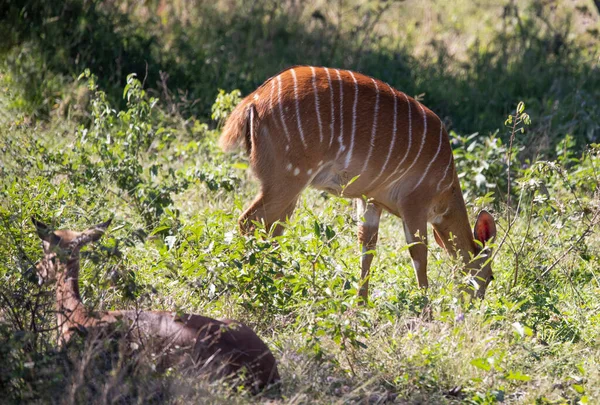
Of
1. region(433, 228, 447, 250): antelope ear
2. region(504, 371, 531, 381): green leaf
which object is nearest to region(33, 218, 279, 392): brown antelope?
region(504, 371, 531, 381): green leaf

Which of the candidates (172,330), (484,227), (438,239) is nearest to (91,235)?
(172,330)

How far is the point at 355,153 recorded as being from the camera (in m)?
5.12

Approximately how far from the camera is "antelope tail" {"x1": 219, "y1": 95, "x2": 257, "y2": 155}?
16.4ft

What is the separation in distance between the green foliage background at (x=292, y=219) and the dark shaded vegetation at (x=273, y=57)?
3cm

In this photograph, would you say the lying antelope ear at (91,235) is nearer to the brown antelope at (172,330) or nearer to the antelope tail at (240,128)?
the brown antelope at (172,330)

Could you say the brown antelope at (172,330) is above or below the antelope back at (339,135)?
below

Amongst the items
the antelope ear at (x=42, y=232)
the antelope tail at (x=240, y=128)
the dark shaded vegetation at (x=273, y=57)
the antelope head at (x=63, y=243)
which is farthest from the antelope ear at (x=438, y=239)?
the antelope ear at (x=42, y=232)

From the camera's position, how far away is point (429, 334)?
4012 mm

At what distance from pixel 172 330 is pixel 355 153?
2005 mm

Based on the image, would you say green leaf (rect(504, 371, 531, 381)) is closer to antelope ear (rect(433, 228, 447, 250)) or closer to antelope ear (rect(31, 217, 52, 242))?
antelope ear (rect(433, 228, 447, 250))

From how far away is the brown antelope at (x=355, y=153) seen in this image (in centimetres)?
496

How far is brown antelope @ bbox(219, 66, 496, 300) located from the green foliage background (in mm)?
189

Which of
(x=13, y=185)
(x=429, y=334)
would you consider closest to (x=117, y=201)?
(x=13, y=185)

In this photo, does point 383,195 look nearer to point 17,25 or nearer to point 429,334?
point 429,334
